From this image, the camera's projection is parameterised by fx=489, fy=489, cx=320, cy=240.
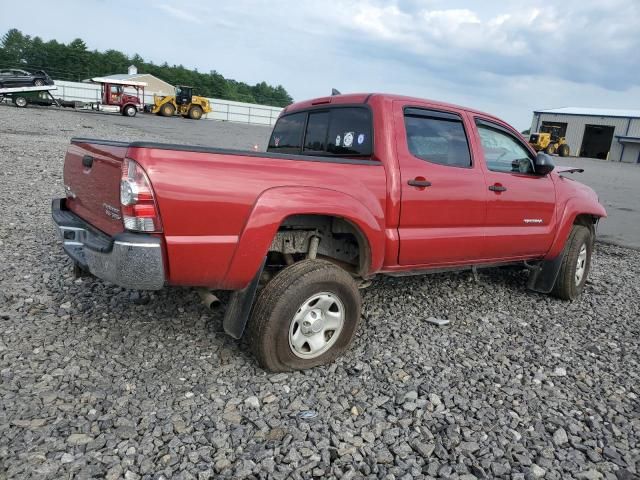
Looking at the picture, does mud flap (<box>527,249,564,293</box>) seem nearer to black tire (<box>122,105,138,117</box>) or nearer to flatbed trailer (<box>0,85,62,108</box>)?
black tire (<box>122,105,138,117</box>)

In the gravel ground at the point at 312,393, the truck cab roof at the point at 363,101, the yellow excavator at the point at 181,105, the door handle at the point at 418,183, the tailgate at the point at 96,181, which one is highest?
the yellow excavator at the point at 181,105

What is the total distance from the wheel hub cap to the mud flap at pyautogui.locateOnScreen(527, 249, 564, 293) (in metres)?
2.72

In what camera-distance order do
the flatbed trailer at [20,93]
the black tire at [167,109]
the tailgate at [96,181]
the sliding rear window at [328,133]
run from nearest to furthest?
the tailgate at [96,181] < the sliding rear window at [328,133] < the flatbed trailer at [20,93] < the black tire at [167,109]

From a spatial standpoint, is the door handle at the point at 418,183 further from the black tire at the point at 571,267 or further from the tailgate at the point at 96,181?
the black tire at the point at 571,267

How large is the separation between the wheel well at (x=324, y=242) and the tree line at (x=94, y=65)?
59934 mm

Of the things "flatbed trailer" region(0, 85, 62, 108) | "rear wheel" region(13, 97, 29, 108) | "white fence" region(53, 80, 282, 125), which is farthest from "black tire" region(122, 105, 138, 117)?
"white fence" region(53, 80, 282, 125)

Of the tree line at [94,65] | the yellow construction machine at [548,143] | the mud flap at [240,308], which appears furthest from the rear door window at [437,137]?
the tree line at [94,65]

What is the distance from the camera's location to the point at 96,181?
3172mm

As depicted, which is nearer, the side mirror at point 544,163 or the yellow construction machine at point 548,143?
the side mirror at point 544,163

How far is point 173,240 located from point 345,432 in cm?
144

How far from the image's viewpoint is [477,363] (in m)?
3.66

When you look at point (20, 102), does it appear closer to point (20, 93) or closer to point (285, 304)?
point (20, 93)

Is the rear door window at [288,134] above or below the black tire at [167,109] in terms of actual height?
below

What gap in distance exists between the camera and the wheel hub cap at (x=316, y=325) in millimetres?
3260
